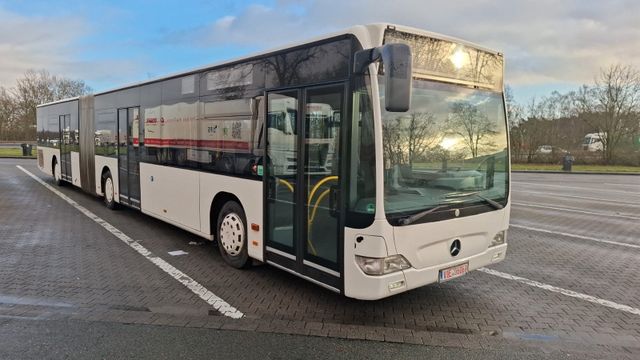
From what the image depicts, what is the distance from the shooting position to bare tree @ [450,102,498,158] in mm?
4706

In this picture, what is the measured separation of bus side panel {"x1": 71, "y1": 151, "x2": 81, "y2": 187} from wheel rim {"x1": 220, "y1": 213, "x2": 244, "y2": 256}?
875cm

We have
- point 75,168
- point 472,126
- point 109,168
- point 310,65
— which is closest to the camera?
point 310,65

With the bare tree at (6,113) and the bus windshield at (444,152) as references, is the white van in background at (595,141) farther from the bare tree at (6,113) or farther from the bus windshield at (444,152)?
the bare tree at (6,113)

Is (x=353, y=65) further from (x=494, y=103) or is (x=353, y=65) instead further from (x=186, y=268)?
(x=186, y=268)

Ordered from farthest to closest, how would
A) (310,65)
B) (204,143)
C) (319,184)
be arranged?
(204,143), (310,65), (319,184)

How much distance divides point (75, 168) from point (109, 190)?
3487 mm

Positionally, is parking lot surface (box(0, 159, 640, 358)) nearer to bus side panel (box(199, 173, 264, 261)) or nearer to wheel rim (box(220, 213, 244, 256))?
wheel rim (box(220, 213, 244, 256))

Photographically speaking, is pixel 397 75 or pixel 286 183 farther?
pixel 286 183

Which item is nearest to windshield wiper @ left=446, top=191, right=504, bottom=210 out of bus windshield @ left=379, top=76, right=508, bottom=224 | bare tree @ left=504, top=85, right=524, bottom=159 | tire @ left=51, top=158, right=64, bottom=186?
bus windshield @ left=379, top=76, right=508, bottom=224

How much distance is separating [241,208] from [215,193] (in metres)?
0.67

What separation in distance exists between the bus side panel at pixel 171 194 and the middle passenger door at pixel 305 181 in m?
2.13

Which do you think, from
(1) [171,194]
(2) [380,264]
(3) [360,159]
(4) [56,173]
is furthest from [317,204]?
(4) [56,173]

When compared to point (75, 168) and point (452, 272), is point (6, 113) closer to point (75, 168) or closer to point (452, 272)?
point (75, 168)

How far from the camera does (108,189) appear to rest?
35.6 ft
